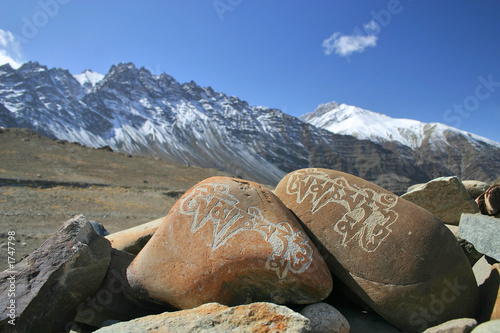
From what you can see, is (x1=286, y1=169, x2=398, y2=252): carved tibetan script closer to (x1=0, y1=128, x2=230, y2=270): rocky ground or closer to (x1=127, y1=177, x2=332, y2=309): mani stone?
(x1=127, y1=177, x2=332, y2=309): mani stone

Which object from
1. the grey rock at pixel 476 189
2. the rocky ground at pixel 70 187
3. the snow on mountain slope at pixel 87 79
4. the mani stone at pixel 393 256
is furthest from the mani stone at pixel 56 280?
the snow on mountain slope at pixel 87 79

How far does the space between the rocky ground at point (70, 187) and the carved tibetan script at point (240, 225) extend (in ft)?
15.8

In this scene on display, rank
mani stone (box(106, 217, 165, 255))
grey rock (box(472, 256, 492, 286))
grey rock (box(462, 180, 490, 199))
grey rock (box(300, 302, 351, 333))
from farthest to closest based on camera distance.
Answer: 1. grey rock (box(462, 180, 490, 199))
2. mani stone (box(106, 217, 165, 255))
3. grey rock (box(472, 256, 492, 286))
4. grey rock (box(300, 302, 351, 333))

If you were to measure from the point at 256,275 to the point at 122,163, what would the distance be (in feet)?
91.6

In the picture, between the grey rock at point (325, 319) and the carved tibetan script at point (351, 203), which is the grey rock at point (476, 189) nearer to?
the carved tibetan script at point (351, 203)

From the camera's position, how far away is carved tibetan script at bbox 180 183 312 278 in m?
A: 3.11

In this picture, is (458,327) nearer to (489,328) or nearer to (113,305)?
(489,328)

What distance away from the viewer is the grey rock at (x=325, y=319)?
2857mm

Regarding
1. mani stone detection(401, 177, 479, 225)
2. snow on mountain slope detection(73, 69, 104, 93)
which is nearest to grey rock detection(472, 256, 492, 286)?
mani stone detection(401, 177, 479, 225)

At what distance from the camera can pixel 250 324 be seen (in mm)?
2498

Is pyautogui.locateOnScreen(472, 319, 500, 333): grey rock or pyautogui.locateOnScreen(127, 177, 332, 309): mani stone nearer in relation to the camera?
pyautogui.locateOnScreen(472, 319, 500, 333): grey rock

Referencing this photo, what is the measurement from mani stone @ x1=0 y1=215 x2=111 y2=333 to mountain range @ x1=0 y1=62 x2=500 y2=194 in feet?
280

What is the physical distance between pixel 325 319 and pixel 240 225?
4.02 feet

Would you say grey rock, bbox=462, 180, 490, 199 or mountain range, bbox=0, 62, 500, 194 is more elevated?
mountain range, bbox=0, 62, 500, 194
